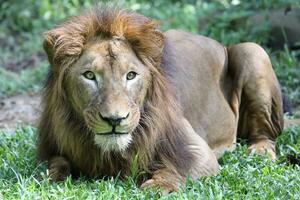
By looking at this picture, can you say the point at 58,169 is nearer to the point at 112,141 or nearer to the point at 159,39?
the point at 112,141

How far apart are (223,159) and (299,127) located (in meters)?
0.96

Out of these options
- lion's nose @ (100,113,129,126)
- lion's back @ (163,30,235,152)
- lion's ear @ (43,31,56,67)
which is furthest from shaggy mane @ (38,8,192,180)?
lion's back @ (163,30,235,152)

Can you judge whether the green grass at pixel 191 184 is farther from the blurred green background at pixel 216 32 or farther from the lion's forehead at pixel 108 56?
the blurred green background at pixel 216 32

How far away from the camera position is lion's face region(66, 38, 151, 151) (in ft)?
14.4

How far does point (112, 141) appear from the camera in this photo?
14.6 feet

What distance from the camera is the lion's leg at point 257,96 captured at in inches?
233

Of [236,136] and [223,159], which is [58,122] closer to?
[223,159]

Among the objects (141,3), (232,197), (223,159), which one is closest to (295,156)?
(223,159)

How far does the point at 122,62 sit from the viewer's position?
179 inches

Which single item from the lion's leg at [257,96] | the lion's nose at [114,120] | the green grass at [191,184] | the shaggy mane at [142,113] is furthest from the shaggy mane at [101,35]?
the lion's leg at [257,96]

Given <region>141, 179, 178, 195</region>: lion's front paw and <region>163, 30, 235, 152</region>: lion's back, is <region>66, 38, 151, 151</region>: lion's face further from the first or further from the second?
<region>163, 30, 235, 152</region>: lion's back

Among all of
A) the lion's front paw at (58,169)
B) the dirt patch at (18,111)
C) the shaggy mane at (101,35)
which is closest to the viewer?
the shaggy mane at (101,35)

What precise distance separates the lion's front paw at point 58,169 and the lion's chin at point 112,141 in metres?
0.41

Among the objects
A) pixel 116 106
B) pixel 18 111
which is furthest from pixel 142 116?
pixel 18 111
